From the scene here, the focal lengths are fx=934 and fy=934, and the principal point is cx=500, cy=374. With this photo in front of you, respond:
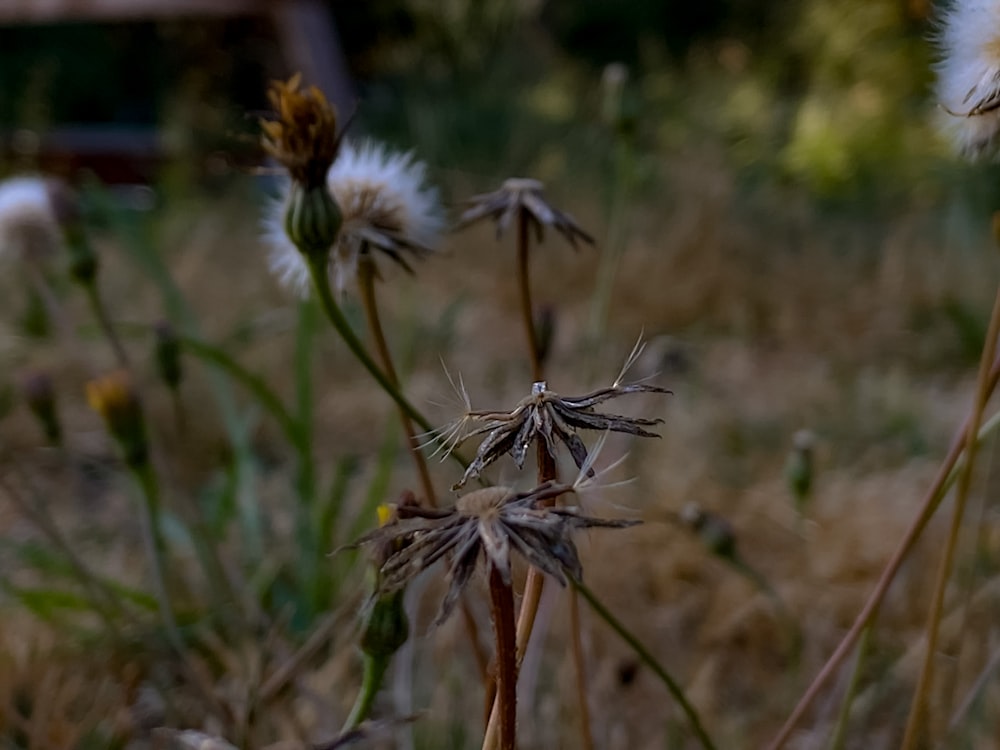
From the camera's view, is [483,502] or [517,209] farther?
[517,209]

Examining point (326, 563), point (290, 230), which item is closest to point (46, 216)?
point (326, 563)

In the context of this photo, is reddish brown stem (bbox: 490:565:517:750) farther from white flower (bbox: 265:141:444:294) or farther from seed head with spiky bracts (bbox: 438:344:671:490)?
white flower (bbox: 265:141:444:294)

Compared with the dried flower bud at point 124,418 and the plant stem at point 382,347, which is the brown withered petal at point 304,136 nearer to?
the plant stem at point 382,347

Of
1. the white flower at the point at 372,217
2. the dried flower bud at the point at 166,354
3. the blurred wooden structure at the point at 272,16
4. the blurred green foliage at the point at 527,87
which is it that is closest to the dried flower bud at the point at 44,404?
the dried flower bud at the point at 166,354

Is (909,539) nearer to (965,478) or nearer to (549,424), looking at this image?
(965,478)

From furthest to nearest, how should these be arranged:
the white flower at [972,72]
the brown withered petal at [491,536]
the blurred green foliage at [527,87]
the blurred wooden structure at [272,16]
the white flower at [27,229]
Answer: the blurred green foliage at [527,87] → the blurred wooden structure at [272,16] → the white flower at [27,229] → the white flower at [972,72] → the brown withered petal at [491,536]

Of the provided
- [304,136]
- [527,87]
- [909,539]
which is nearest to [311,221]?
[304,136]

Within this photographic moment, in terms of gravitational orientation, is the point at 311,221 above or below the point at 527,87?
below
